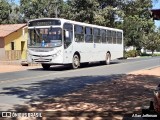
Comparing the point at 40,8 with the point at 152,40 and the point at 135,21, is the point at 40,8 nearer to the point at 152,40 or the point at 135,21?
the point at 135,21

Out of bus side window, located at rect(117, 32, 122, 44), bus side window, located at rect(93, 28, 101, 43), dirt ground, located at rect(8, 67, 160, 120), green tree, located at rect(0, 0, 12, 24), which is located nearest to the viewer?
dirt ground, located at rect(8, 67, 160, 120)

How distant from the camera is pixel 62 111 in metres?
9.10

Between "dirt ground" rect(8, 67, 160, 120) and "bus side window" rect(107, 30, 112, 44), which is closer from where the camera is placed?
"dirt ground" rect(8, 67, 160, 120)

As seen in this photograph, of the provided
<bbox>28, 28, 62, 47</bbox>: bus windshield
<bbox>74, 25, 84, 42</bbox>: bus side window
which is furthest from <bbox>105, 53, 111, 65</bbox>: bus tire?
<bbox>28, 28, 62, 47</bbox>: bus windshield

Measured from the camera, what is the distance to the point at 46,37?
23953mm

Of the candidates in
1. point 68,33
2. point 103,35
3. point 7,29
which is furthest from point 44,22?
point 7,29

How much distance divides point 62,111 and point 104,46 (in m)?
22.2

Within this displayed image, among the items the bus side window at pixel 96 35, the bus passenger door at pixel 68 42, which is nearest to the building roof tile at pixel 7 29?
the bus side window at pixel 96 35

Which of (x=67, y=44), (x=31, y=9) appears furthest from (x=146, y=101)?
(x=31, y=9)

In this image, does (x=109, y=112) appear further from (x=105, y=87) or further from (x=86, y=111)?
(x=105, y=87)

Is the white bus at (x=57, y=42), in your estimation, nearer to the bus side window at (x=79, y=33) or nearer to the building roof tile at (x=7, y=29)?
the bus side window at (x=79, y=33)

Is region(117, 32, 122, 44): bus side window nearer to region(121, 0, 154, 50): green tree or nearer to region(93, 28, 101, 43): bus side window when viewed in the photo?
region(93, 28, 101, 43): bus side window

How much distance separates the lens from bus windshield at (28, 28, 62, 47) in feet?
78.0

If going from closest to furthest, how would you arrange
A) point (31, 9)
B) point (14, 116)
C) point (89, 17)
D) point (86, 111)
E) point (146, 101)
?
point (14, 116) < point (86, 111) < point (146, 101) < point (89, 17) < point (31, 9)
